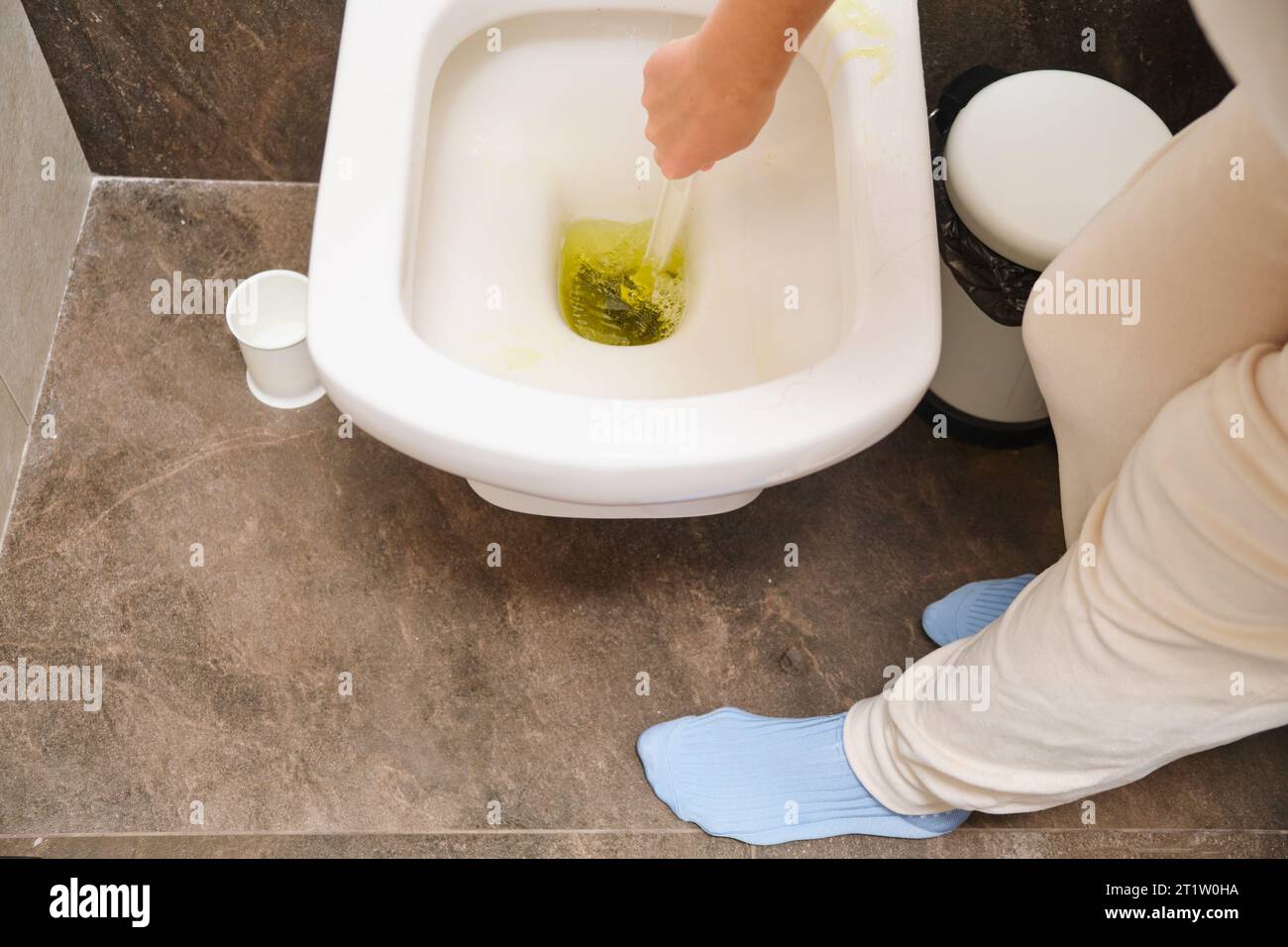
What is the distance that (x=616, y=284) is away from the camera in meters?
1.06

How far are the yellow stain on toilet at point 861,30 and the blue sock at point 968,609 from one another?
1.62 feet

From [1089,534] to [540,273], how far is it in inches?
18.4

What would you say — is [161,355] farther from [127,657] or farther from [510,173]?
[510,173]

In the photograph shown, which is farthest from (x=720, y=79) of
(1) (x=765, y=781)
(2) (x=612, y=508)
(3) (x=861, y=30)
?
(1) (x=765, y=781)

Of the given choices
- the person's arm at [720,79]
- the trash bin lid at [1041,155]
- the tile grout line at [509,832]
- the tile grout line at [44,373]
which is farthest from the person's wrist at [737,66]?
the tile grout line at [44,373]

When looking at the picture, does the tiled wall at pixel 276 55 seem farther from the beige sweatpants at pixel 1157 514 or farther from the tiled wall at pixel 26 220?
the beige sweatpants at pixel 1157 514

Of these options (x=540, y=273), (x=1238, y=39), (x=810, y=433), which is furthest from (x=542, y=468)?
(x=1238, y=39)

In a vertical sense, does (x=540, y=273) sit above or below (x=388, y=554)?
above

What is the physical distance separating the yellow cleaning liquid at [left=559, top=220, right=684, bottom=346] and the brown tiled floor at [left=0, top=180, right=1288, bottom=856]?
21 cm

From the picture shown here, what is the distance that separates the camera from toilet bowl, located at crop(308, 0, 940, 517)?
0.70 m

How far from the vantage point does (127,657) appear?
1058mm

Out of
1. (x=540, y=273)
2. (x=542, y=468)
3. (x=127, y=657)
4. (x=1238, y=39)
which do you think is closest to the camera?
(x=1238, y=39)

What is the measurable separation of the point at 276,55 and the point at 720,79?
610mm

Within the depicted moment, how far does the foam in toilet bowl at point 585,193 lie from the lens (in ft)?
2.84
